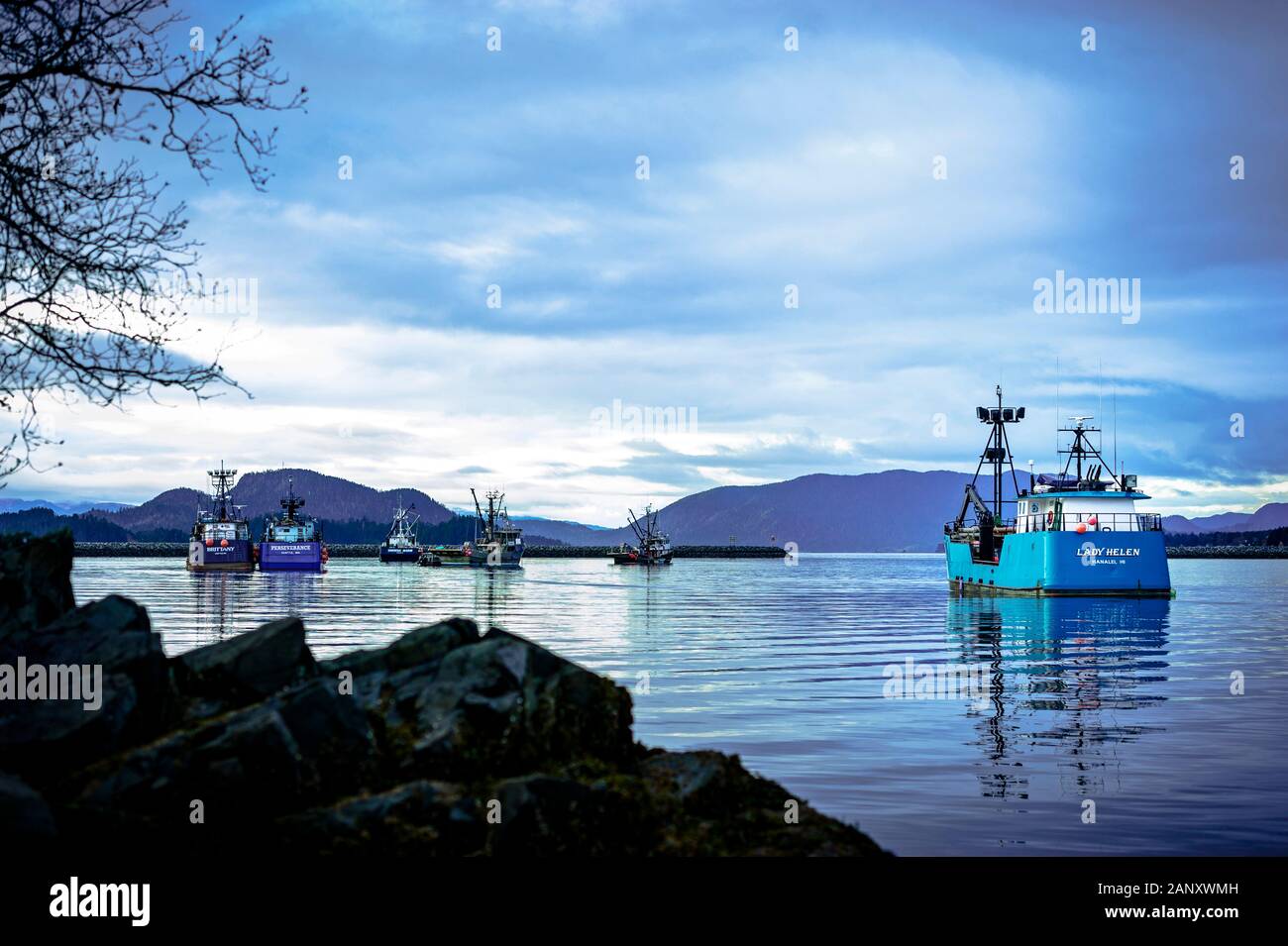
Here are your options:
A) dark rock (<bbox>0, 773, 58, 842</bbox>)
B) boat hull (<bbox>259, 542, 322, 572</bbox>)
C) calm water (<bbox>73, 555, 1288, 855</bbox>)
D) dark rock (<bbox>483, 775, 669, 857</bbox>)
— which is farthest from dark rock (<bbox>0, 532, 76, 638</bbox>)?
boat hull (<bbox>259, 542, 322, 572</bbox>)

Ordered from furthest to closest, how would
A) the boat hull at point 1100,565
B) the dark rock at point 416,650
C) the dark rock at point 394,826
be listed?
the boat hull at point 1100,565 → the dark rock at point 416,650 → the dark rock at point 394,826

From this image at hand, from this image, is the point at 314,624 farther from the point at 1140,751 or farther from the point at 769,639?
the point at 1140,751

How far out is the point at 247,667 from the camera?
407 inches

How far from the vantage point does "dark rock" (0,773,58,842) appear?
7793mm

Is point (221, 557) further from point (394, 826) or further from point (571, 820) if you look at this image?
point (571, 820)

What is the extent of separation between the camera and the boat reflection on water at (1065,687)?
17844 millimetres

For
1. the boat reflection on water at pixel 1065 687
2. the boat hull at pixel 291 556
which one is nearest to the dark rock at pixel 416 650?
the boat reflection on water at pixel 1065 687

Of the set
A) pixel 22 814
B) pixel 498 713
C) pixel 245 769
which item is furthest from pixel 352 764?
pixel 22 814

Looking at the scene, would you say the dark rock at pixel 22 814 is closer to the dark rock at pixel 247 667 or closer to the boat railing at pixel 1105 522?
the dark rock at pixel 247 667

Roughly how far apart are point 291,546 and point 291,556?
1659mm

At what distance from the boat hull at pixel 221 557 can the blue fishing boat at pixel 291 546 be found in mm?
3913

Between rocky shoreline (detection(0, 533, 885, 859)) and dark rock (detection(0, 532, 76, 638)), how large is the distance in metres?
0.49
